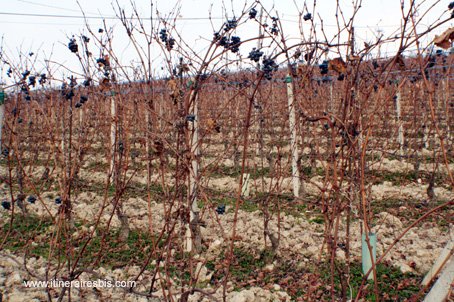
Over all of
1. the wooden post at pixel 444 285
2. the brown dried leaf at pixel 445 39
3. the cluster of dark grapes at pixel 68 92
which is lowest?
the wooden post at pixel 444 285

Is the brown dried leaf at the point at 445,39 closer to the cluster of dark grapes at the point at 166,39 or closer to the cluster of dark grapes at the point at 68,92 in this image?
the cluster of dark grapes at the point at 166,39

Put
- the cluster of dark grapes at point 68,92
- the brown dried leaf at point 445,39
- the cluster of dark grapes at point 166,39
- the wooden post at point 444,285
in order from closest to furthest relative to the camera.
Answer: the brown dried leaf at point 445,39
the wooden post at point 444,285
the cluster of dark grapes at point 166,39
the cluster of dark grapes at point 68,92

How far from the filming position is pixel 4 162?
8617 millimetres

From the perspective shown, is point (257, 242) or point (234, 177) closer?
point (257, 242)

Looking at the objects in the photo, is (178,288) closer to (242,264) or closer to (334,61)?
(242,264)

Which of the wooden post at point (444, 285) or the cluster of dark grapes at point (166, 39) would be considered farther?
the cluster of dark grapes at point (166, 39)

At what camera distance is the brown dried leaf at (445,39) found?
1102mm

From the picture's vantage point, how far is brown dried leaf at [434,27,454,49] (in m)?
1.10

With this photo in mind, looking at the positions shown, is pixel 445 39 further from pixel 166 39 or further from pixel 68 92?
pixel 68 92

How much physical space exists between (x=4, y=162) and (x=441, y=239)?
339 inches

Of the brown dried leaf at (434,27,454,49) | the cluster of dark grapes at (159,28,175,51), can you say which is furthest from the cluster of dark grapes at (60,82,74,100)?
the brown dried leaf at (434,27,454,49)

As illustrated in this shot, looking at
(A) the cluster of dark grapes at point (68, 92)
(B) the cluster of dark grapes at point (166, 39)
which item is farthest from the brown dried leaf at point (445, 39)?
(A) the cluster of dark grapes at point (68, 92)

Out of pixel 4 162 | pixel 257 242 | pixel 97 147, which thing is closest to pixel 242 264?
pixel 257 242

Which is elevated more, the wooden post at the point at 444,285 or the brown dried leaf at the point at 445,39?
the brown dried leaf at the point at 445,39
